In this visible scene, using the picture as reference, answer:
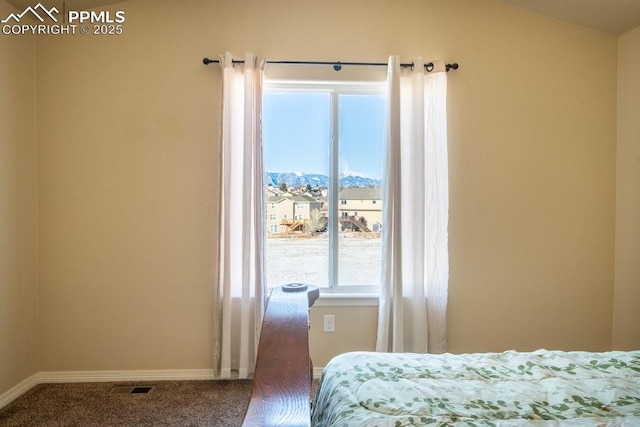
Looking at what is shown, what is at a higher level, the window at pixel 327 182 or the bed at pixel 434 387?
the window at pixel 327 182

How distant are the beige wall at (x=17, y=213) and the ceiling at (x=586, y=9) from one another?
0.40 metres

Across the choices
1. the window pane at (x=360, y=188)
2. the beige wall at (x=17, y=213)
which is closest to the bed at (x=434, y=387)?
the window pane at (x=360, y=188)

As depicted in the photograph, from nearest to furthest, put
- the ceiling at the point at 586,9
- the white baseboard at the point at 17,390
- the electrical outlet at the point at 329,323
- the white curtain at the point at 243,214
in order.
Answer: the white baseboard at the point at 17,390
the ceiling at the point at 586,9
the white curtain at the point at 243,214
the electrical outlet at the point at 329,323

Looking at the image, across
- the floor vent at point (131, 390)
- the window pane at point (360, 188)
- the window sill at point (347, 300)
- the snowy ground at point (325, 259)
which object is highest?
the window pane at point (360, 188)

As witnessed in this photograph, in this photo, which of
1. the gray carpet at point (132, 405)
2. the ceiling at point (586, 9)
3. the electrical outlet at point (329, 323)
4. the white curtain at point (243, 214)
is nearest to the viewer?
the gray carpet at point (132, 405)

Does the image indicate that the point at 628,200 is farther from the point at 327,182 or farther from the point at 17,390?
the point at 17,390

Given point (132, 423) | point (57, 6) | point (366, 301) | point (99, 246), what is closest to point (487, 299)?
point (366, 301)

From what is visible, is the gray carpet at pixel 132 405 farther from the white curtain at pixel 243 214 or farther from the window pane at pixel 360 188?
Result: the window pane at pixel 360 188

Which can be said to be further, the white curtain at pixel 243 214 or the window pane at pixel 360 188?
the window pane at pixel 360 188

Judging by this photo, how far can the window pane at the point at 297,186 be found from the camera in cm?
268

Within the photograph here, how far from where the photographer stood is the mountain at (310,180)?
2.69 m

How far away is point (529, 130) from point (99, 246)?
123 inches

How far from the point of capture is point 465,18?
2.61m

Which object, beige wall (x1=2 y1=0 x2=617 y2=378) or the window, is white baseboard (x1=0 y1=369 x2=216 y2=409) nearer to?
beige wall (x1=2 y1=0 x2=617 y2=378)
